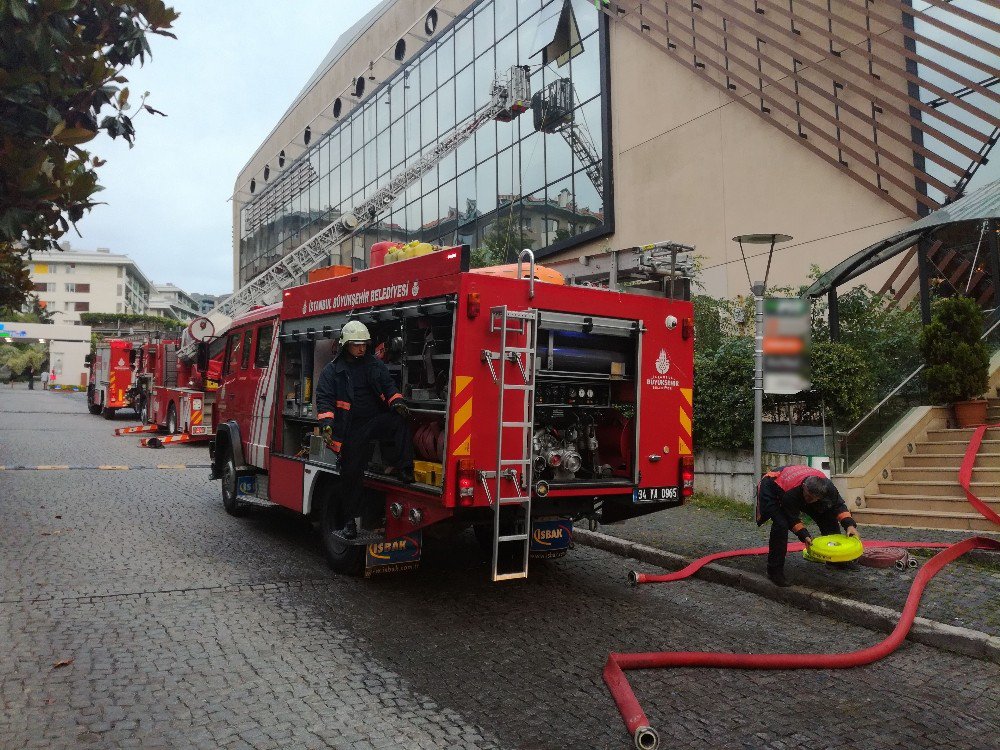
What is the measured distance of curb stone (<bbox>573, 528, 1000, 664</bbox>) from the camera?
491 cm

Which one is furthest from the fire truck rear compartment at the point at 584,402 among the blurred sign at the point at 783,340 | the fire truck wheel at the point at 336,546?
the blurred sign at the point at 783,340

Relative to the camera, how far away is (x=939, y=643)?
506 centimetres

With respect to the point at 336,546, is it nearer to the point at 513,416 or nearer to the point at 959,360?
the point at 513,416

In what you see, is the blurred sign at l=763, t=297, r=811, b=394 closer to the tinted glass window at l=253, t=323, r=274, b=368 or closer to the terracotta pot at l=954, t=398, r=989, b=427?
the terracotta pot at l=954, t=398, r=989, b=427

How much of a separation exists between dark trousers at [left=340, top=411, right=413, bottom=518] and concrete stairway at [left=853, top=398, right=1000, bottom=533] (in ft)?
19.2

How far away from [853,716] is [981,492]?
5.79 meters

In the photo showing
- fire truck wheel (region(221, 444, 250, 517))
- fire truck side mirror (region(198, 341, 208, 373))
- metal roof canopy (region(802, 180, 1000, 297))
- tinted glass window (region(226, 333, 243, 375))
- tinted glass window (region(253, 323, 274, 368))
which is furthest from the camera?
fire truck side mirror (region(198, 341, 208, 373))

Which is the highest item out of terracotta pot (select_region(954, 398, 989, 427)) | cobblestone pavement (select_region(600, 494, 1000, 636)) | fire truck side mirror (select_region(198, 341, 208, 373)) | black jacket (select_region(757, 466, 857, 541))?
Answer: fire truck side mirror (select_region(198, 341, 208, 373))

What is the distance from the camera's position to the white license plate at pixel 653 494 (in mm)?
6297

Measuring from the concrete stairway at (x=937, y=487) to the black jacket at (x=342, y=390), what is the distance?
602cm

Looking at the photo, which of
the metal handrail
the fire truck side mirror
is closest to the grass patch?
the metal handrail

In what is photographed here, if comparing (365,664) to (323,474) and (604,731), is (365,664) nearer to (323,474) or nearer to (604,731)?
(604,731)

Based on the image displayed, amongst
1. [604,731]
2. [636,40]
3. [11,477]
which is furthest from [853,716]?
[636,40]

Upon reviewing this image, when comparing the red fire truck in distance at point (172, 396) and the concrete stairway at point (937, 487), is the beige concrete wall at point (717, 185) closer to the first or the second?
the concrete stairway at point (937, 487)
